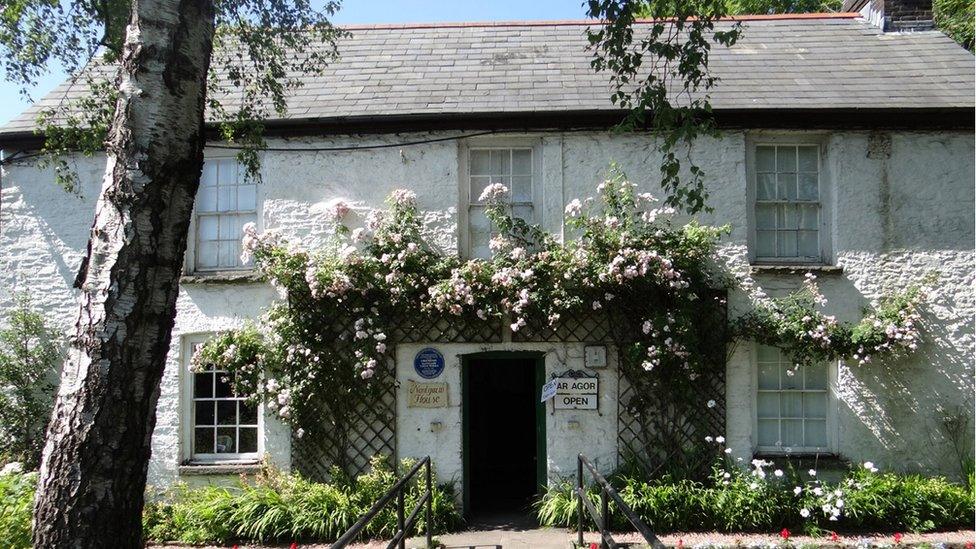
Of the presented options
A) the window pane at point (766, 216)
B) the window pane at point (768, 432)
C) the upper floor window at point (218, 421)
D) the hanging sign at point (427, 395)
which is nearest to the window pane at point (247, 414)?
the upper floor window at point (218, 421)

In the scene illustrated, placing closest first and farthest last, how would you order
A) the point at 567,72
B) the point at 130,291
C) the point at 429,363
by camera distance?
the point at 130,291, the point at 429,363, the point at 567,72

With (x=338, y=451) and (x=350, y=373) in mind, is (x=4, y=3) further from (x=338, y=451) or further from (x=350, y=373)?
(x=338, y=451)

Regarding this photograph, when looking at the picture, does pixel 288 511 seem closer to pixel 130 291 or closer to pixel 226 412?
pixel 226 412

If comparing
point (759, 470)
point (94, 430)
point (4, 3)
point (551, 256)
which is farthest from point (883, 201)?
point (4, 3)

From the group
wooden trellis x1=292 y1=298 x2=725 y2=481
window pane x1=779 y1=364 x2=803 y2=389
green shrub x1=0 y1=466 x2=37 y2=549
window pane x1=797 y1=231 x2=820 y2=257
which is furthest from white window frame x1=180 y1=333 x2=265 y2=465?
window pane x1=797 y1=231 x2=820 y2=257

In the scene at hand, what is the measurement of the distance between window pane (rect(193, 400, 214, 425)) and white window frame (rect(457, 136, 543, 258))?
12.3ft

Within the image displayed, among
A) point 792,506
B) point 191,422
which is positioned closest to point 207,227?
point 191,422

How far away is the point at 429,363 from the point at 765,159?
498 cm

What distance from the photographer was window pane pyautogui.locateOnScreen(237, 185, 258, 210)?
28.6 feet

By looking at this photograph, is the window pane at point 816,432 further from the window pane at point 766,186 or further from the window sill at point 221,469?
the window sill at point 221,469

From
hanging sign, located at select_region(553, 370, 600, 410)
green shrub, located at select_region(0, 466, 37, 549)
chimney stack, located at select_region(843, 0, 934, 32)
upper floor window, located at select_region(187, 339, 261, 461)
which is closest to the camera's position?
green shrub, located at select_region(0, 466, 37, 549)

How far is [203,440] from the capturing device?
28.0ft

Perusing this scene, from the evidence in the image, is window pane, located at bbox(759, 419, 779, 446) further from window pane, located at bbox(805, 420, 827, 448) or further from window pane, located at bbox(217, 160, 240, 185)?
window pane, located at bbox(217, 160, 240, 185)

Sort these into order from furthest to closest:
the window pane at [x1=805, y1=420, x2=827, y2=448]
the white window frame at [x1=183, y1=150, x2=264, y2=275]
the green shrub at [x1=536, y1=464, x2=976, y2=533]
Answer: the white window frame at [x1=183, y1=150, x2=264, y2=275] → the window pane at [x1=805, y1=420, x2=827, y2=448] → the green shrub at [x1=536, y1=464, x2=976, y2=533]
